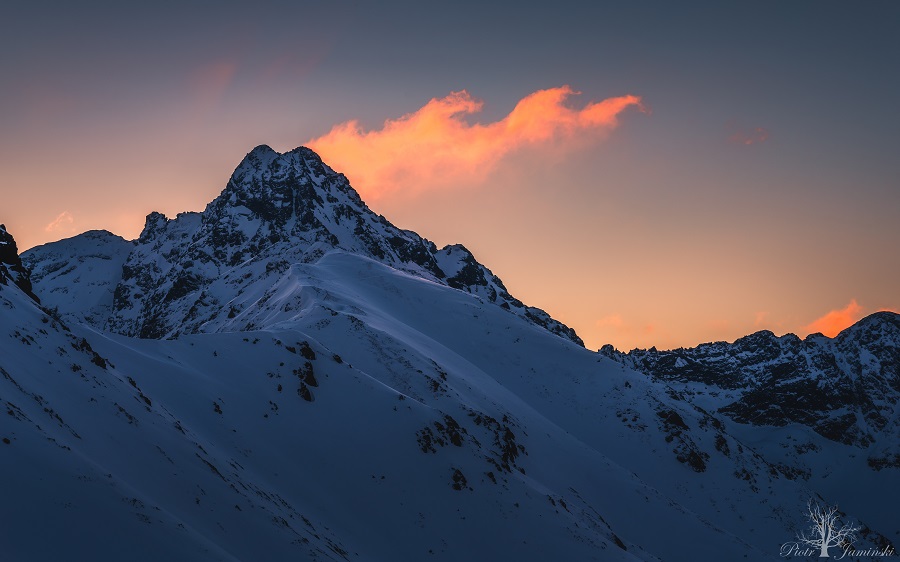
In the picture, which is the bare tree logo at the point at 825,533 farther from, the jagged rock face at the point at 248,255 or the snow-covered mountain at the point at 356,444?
the jagged rock face at the point at 248,255

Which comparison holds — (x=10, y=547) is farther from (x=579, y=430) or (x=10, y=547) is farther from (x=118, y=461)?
(x=579, y=430)

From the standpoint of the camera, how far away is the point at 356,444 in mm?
53438

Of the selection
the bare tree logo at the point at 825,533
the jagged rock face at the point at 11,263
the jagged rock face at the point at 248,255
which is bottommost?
the bare tree logo at the point at 825,533

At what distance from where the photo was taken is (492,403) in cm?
7894

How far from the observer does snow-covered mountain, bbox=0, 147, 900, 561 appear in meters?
29.0

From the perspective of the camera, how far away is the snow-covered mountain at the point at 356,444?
29031 millimetres

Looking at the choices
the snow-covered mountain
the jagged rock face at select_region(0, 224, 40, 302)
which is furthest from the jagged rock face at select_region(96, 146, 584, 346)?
the jagged rock face at select_region(0, 224, 40, 302)

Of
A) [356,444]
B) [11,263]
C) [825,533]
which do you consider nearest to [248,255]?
[11,263]

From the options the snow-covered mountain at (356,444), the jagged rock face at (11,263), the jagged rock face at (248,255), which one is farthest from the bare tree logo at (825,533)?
the jagged rock face at (248,255)

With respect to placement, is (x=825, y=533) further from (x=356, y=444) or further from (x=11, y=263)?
(x=11, y=263)

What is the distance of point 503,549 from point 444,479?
682cm

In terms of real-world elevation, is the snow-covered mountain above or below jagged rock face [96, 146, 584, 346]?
below

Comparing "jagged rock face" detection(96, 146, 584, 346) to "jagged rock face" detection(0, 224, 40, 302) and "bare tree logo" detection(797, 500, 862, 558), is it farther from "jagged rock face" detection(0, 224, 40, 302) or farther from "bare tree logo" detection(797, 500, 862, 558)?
"bare tree logo" detection(797, 500, 862, 558)

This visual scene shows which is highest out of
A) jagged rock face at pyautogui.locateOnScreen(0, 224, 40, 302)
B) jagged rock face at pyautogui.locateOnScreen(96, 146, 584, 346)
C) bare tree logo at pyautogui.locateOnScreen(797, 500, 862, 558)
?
jagged rock face at pyautogui.locateOnScreen(96, 146, 584, 346)
